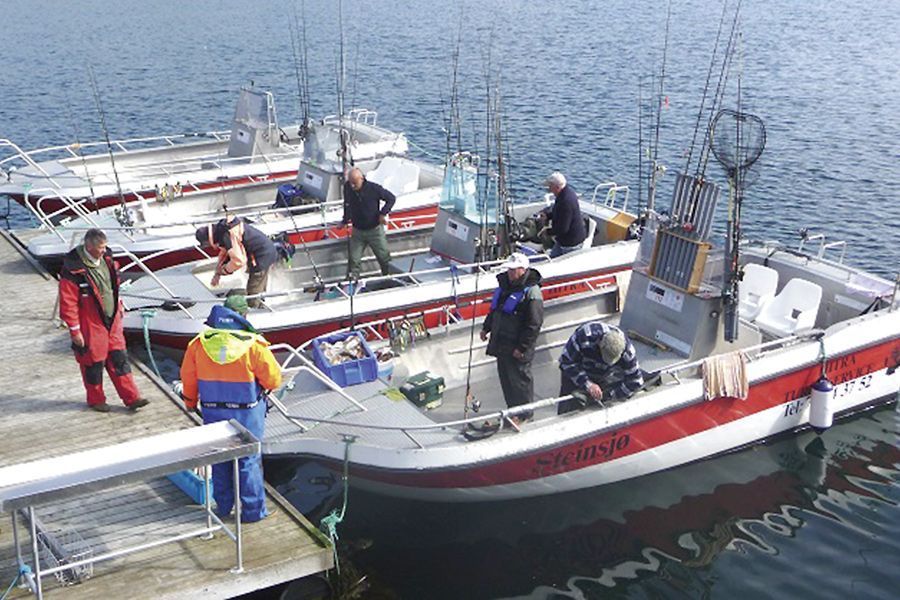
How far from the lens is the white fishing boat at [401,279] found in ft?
37.9

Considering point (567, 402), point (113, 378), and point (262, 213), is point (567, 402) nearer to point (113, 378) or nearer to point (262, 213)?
point (113, 378)

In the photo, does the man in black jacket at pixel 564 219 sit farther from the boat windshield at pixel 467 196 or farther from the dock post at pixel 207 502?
the dock post at pixel 207 502

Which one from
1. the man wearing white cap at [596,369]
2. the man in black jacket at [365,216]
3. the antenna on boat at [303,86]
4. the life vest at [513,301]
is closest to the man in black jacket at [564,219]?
the man in black jacket at [365,216]

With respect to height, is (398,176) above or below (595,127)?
above

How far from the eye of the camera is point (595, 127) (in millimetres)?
25531

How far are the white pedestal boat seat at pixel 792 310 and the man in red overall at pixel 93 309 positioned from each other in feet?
21.6

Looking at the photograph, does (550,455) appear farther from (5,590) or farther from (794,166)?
(794,166)

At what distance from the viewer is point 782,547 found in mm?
9320

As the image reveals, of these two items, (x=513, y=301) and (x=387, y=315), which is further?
(x=387, y=315)

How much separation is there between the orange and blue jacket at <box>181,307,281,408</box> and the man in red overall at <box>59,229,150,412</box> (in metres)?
1.83

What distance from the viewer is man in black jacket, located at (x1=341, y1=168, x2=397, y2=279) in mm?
12711

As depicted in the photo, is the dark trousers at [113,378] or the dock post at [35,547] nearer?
the dock post at [35,547]

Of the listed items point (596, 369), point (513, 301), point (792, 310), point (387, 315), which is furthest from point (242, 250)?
point (792, 310)

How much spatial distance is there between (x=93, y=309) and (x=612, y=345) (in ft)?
14.4
